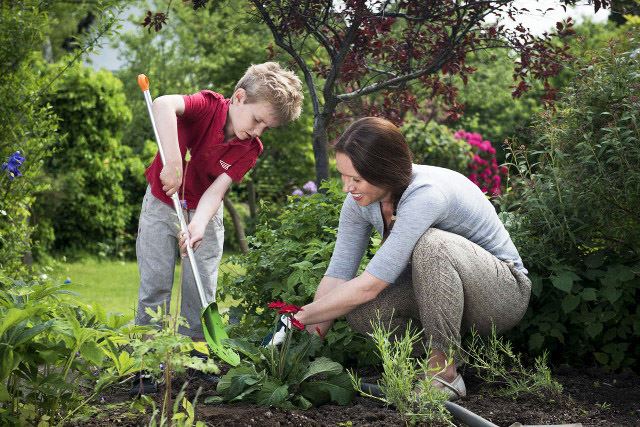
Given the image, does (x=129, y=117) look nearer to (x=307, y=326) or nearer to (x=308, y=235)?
(x=308, y=235)

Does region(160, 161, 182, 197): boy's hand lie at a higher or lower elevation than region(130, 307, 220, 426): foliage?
higher

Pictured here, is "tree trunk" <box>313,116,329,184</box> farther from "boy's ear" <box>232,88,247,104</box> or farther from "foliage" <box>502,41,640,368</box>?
"foliage" <box>502,41,640,368</box>

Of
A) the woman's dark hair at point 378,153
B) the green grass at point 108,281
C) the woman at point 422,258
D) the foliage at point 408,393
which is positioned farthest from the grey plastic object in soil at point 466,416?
the green grass at point 108,281

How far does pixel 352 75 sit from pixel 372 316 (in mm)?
1741

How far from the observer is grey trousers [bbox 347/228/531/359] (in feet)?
9.79

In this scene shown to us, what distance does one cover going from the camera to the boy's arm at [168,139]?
130 inches

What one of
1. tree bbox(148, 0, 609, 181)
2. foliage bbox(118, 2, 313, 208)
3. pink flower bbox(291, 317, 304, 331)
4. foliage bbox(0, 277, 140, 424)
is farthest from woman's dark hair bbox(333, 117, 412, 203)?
foliage bbox(118, 2, 313, 208)

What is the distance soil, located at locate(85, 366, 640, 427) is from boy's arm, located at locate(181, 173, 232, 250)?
58 centimetres

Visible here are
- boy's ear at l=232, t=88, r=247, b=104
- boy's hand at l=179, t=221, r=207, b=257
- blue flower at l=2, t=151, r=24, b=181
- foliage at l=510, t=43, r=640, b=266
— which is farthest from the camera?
blue flower at l=2, t=151, r=24, b=181

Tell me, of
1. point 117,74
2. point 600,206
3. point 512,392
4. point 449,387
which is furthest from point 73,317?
point 117,74

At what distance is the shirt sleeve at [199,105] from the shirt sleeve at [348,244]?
2.59 feet

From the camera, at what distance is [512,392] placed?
3.00m

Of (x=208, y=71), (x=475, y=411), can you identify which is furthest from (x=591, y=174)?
(x=208, y=71)

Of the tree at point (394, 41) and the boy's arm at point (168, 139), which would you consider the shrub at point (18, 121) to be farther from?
the boy's arm at point (168, 139)
